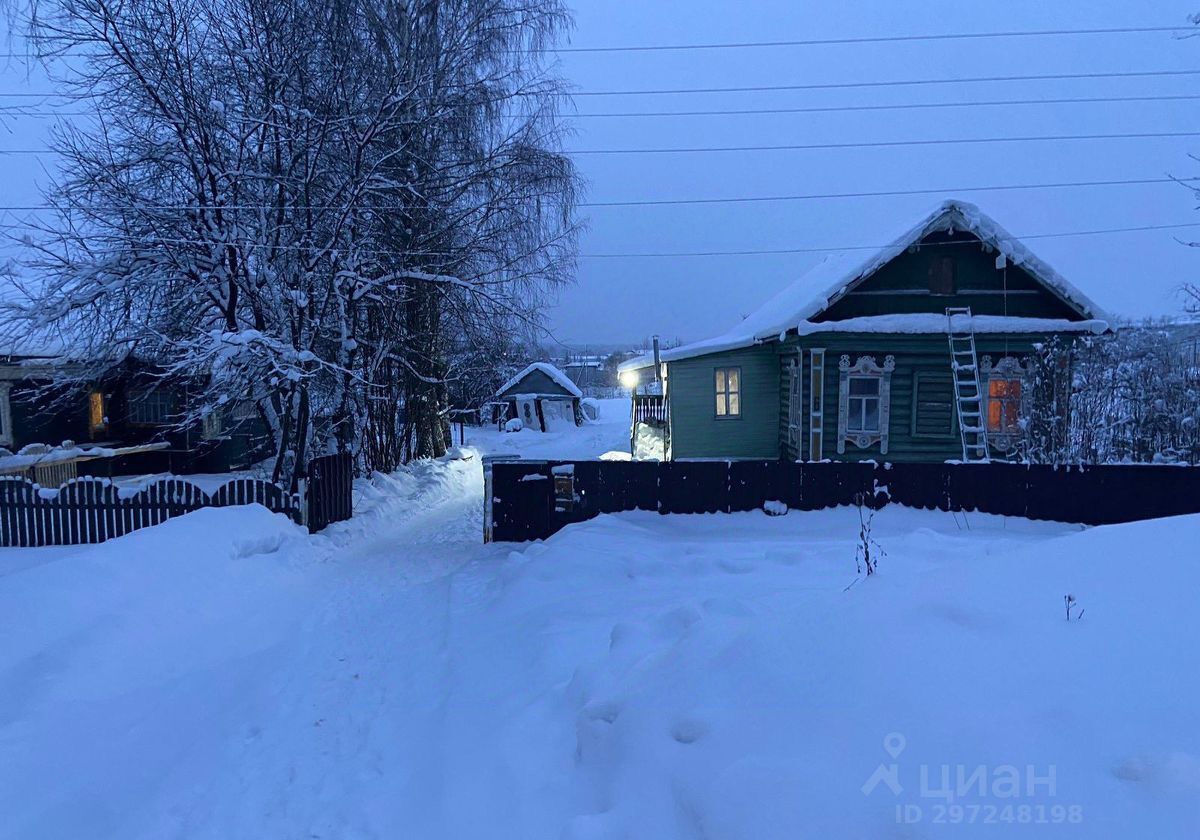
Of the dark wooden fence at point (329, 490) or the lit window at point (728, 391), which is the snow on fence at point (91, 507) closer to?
the dark wooden fence at point (329, 490)

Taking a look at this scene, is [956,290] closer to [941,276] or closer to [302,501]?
[941,276]

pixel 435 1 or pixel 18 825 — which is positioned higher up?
pixel 435 1

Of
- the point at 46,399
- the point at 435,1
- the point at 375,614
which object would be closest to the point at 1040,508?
the point at 375,614

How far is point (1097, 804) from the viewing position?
7.02 feet

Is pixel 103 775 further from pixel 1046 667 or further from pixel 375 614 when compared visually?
pixel 1046 667

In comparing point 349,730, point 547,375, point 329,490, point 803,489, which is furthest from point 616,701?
point 547,375

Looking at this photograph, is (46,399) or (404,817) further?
(46,399)

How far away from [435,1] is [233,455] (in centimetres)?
1440

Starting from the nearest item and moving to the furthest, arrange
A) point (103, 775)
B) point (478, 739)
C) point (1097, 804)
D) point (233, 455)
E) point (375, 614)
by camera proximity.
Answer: point (1097, 804), point (103, 775), point (478, 739), point (375, 614), point (233, 455)

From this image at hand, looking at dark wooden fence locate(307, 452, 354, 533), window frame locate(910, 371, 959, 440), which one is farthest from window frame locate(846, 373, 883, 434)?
dark wooden fence locate(307, 452, 354, 533)

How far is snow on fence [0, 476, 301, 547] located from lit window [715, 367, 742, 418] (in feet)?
38.1

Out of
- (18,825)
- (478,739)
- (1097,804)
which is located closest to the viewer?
(1097,804)

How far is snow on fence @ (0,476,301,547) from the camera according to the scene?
10.3m

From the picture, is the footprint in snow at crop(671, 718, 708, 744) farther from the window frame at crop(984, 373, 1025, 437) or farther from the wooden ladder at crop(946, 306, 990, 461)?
the window frame at crop(984, 373, 1025, 437)
